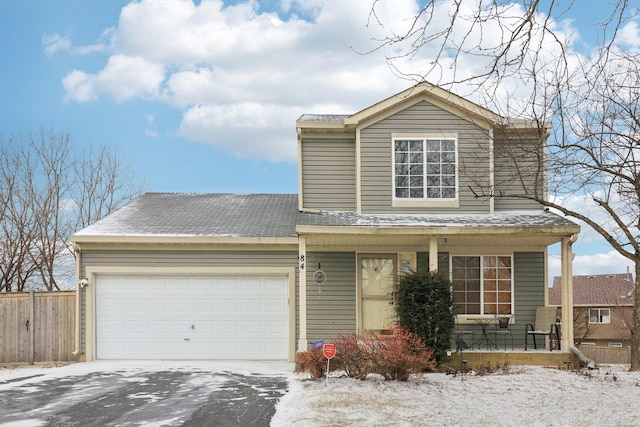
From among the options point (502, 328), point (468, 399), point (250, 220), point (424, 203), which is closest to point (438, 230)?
point (424, 203)

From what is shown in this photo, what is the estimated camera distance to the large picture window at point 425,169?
619 inches

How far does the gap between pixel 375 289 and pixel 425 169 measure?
9.86 ft

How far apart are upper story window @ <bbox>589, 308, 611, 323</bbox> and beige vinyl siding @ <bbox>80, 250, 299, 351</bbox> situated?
86.2 ft

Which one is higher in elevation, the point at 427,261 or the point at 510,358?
the point at 427,261

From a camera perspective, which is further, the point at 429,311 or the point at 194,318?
the point at 194,318

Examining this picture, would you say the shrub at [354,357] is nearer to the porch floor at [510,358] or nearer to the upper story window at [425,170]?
Answer: the porch floor at [510,358]

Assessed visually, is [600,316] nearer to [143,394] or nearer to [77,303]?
[77,303]

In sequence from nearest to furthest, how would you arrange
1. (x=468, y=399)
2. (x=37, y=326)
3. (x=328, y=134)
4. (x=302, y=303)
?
(x=468, y=399)
(x=302, y=303)
(x=37, y=326)
(x=328, y=134)

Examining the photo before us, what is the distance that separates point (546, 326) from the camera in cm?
1473

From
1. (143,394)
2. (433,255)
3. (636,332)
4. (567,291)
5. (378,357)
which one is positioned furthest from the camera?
(567,291)

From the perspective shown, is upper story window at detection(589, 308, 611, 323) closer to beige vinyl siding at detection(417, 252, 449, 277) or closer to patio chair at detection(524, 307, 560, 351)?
patio chair at detection(524, 307, 560, 351)

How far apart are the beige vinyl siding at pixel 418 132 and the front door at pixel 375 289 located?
3.88ft

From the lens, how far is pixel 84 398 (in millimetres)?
10055

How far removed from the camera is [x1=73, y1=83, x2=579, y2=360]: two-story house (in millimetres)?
15359
